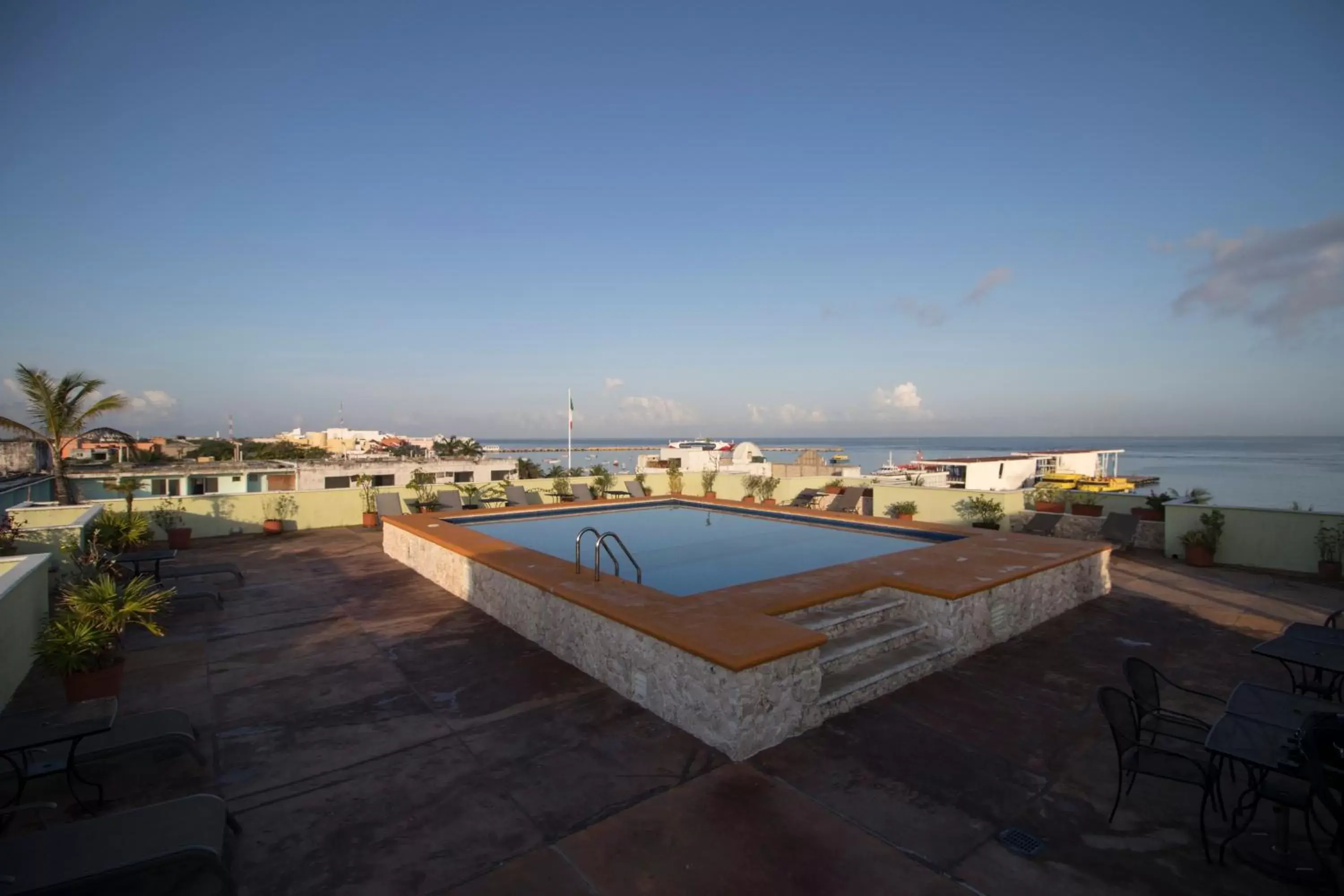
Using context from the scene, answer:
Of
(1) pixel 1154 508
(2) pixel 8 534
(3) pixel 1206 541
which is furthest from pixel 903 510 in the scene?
(2) pixel 8 534

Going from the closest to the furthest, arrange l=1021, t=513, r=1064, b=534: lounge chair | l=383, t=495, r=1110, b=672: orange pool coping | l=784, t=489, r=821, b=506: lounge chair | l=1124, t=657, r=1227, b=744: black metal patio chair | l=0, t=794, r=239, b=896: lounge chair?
l=0, t=794, r=239, b=896: lounge chair → l=1124, t=657, r=1227, b=744: black metal patio chair → l=383, t=495, r=1110, b=672: orange pool coping → l=1021, t=513, r=1064, b=534: lounge chair → l=784, t=489, r=821, b=506: lounge chair

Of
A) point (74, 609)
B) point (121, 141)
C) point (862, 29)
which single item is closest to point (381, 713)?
point (74, 609)

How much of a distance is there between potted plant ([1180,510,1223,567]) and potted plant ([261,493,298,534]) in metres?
16.6

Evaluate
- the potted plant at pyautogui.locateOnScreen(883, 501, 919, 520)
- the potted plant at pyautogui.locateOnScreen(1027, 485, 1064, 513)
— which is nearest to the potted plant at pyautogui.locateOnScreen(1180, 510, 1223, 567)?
the potted plant at pyautogui.locateOnScreen(1027, 485, 1064, 513)

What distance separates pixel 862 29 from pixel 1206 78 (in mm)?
6815

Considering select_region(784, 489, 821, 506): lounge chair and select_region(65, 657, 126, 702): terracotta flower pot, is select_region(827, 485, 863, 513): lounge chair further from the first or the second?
select_region(65, 657, 126, 702): terracotta flower pot

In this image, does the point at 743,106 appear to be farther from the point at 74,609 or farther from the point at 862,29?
the point at 74,609

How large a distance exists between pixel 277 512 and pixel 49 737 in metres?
10.7

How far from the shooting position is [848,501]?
46.8 ft

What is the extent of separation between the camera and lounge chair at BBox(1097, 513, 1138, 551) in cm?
967

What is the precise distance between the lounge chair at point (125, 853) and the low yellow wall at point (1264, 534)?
1268 centimetres

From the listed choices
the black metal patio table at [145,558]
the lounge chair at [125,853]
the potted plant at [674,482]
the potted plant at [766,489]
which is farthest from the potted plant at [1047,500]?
the black metal patio table at [145,558]

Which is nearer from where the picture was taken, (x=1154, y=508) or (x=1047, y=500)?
(x=1154, y=508)

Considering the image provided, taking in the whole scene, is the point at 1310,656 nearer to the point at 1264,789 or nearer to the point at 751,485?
the point at 1264,789
